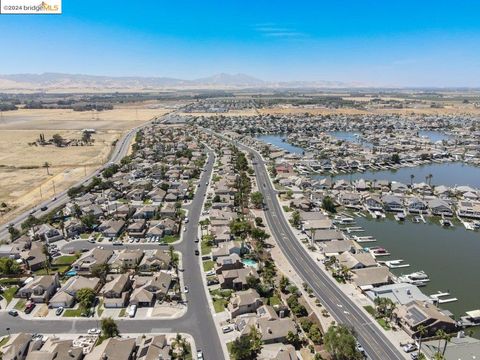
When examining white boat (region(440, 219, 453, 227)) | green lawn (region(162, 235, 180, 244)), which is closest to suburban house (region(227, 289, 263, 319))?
green lawn (region(162, 235, 180, 244))

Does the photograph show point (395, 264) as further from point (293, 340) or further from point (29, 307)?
point (29, 307)

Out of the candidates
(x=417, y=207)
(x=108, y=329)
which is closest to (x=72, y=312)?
(x=108, y=329)

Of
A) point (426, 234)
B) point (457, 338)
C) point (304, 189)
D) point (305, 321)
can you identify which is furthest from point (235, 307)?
point (304, 189)

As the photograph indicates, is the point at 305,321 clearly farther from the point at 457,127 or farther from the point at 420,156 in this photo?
the point at 457,127

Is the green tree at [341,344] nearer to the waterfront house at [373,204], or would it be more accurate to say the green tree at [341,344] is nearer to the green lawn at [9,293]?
the green lawn at [9,293]

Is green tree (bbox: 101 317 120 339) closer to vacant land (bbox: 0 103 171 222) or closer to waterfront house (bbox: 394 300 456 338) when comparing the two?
waterfront house (bbox: 394 300 456 338)
